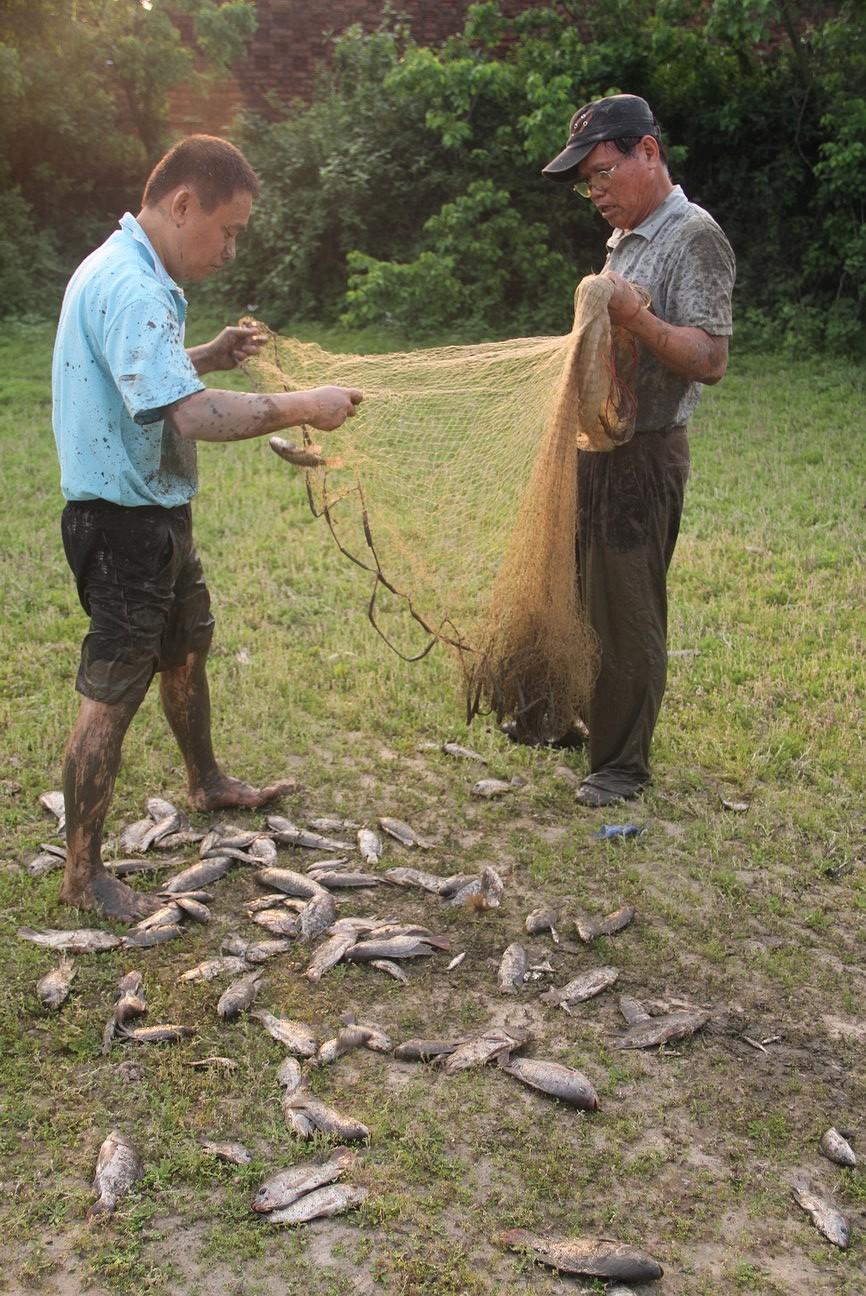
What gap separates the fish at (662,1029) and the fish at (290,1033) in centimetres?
80

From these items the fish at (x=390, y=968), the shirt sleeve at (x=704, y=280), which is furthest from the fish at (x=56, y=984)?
the shirt sleeve at (x=704, y=280)

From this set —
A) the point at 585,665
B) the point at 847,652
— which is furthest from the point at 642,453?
the point at 847,652

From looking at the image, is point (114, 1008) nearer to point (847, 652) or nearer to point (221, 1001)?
point (221, 1001)

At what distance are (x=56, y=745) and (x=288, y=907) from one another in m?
1.50

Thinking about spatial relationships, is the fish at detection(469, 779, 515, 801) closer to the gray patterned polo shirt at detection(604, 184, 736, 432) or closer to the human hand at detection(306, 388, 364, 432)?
the gray patterned polo shirt at detection(604, 184, 736, 432)

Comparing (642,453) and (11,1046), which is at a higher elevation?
(642,453)

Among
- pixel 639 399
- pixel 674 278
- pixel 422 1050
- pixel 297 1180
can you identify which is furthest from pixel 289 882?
pixel 674 278

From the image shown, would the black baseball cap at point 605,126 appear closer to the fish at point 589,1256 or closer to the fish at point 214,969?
the fish at point 214,969

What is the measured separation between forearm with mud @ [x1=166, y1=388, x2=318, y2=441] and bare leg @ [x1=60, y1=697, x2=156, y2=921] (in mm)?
895

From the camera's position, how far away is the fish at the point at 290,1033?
3219mm

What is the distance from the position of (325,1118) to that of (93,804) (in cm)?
124

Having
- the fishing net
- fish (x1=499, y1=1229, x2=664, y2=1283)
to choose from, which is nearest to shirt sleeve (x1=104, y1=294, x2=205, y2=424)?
the fishing net

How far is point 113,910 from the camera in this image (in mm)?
3789

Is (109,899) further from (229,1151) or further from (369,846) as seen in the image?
(229,1151)
